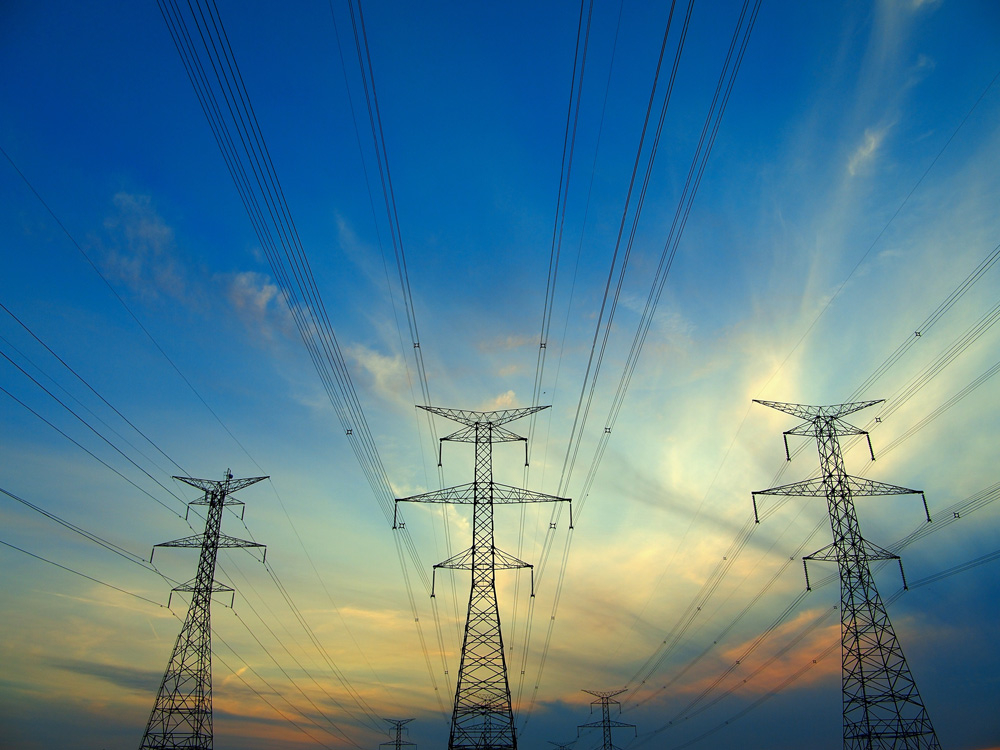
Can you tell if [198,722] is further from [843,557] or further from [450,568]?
[843,557]

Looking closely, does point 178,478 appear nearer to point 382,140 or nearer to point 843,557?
point 382,140

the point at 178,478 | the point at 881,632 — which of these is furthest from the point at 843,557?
the point at 178,478

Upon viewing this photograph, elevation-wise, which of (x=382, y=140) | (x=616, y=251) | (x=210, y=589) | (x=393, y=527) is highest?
(x=382, y=140)

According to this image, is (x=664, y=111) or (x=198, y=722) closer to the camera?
(x=664, y=111)

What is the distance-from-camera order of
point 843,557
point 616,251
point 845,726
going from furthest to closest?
point 843,557
point 845,726
point 616,251

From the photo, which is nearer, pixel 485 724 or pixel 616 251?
pixel 616 251

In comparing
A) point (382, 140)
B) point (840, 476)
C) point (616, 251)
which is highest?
point (382, 140)

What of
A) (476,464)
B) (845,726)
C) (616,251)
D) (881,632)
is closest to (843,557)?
(881,632)

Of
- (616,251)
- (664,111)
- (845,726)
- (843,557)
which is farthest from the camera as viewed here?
(843,557)

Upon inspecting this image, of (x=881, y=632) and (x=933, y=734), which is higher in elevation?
(x=881, y=632)
